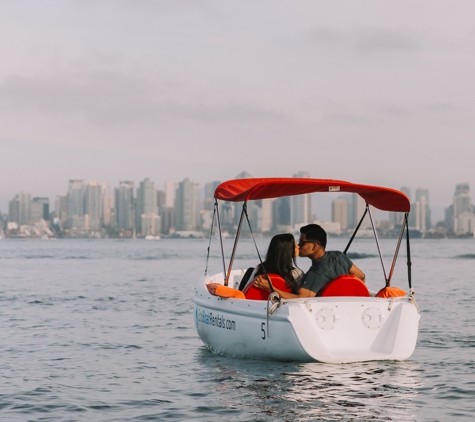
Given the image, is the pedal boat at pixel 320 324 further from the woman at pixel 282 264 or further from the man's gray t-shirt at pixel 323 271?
the woman at pixel 282 264

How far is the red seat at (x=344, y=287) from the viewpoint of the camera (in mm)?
10312

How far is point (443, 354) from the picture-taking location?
1270cm

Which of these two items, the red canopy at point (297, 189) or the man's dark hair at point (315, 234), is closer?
the man's dark hair at point (315, 234)

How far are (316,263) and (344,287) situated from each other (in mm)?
510

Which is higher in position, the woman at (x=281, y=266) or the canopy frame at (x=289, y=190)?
the canopy frame at (x=289, y=190)

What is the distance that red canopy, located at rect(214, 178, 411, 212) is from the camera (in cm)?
1102

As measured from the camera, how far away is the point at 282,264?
10.6 metres

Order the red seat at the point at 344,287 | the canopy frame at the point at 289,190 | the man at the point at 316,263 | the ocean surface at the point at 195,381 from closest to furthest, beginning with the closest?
the ocean surface at the point at 195,381
the red seat at the point at 344,287
the man at the point at 316,263
the canopy frame at the point at 289,190

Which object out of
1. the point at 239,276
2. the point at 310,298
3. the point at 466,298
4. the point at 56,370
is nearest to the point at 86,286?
the point at 466,298

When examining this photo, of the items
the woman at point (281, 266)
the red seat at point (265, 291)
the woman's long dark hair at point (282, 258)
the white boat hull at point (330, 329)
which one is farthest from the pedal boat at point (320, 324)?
the woman's long dark hair at point (282, 258)

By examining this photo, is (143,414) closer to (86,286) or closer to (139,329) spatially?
(139,329)

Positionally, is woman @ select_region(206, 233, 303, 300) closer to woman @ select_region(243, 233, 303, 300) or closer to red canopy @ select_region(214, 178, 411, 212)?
woman @ select_region(243, 233, 303, 300)

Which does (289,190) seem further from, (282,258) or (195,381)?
(195,381)

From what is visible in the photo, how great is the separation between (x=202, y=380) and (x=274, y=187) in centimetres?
297
